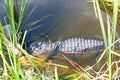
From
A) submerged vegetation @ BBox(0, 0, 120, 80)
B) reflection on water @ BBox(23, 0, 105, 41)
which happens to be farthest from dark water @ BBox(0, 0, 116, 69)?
submerged vegetation @ BBox(0, 0, 120, 80)

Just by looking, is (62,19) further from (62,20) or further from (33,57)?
(33,57)

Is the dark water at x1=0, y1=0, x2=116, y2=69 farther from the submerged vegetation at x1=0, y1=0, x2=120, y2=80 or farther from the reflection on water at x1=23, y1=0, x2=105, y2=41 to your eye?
the submerged vegetation at x1=0, y1=0, x2=120, y2=80

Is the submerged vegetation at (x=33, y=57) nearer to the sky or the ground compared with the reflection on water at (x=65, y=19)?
nearer to the ground

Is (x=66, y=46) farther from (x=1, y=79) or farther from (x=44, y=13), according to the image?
(x=1, y=79)

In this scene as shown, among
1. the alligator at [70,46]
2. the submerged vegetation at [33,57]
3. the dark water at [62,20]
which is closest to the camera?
the submerged vegetation at [33,57]

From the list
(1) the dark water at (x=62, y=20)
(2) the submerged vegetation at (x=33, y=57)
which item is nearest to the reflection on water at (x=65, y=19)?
(1) the dark water at (x=62, y=20)

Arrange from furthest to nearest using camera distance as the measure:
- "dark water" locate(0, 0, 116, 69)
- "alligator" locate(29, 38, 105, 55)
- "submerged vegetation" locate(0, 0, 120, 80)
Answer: "dark water" locate(0, 0, 116, 69)
"alligator" locate(29, 38, 105, 55)
"submerged vegetation" locate(0, 0, 120, 80)

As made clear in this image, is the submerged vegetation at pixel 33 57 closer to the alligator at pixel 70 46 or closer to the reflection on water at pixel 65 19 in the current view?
the alligator at pixel 70 46

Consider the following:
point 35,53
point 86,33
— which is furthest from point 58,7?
point 35,53

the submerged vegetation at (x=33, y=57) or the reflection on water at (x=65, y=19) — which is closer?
the submerged vegetation at (x=33, y=57)

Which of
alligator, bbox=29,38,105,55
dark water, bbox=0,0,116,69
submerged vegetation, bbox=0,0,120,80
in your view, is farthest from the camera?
dark water, bbox=0,0,116,69

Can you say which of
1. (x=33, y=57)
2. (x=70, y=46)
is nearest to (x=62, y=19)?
(x=70, y=46)
